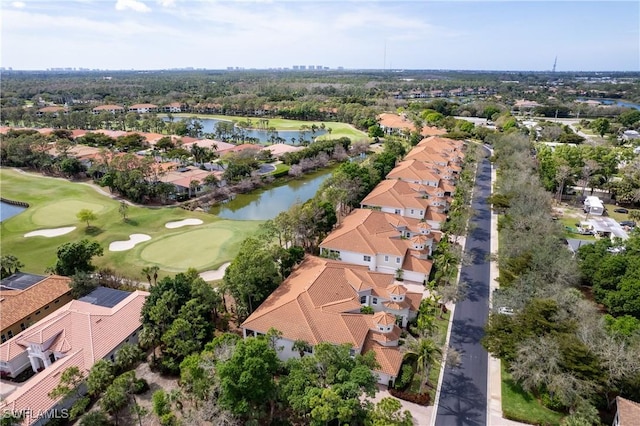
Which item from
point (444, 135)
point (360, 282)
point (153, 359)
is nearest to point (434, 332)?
point (360, 282)

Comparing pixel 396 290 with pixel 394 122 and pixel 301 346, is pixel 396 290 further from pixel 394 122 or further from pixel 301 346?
pixel 394 122

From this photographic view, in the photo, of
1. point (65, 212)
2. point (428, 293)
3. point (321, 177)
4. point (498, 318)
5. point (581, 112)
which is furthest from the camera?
point (581, 112)

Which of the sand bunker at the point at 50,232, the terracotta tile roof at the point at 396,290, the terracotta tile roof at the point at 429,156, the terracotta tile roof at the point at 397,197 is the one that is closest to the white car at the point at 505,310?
the terracotta tile roof at the point at 396,290

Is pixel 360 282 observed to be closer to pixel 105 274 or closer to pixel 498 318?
pixel 498 318

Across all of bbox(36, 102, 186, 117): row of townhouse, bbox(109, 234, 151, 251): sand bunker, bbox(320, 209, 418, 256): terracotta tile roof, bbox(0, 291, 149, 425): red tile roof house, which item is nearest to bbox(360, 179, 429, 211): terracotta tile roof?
bbox(320, 209, 418, 256): terracotta tile roof

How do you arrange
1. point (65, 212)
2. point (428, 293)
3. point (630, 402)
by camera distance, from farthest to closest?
point (65, 212) → point (428, 293) → point (630, 402)

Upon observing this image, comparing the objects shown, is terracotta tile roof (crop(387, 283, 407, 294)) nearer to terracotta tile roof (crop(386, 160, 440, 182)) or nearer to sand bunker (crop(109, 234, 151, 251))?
sand bunker (crop(109, 234, 151, 251))

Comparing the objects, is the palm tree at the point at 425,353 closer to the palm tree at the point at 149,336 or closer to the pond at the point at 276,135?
the palm tree at the point at 149,336
